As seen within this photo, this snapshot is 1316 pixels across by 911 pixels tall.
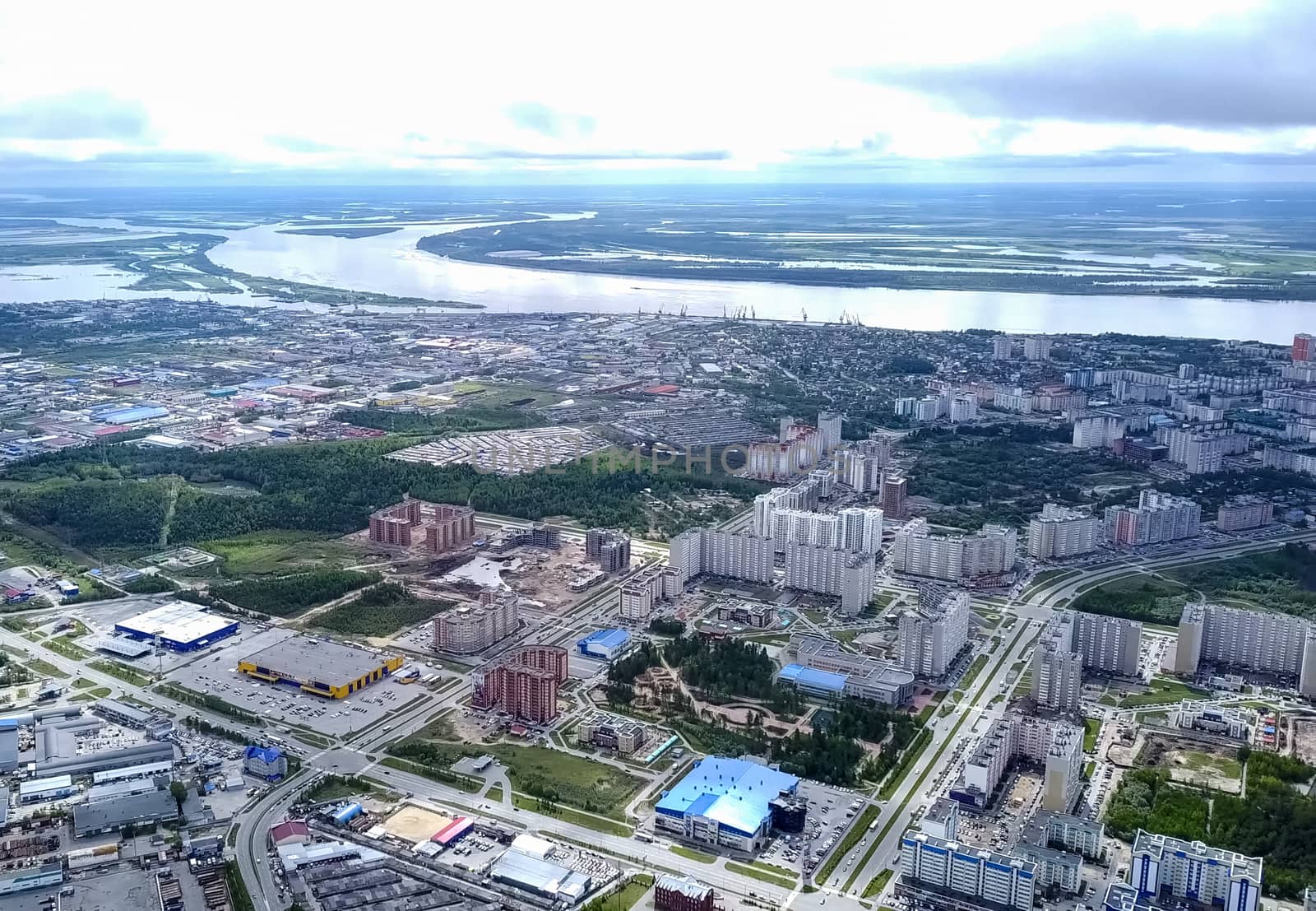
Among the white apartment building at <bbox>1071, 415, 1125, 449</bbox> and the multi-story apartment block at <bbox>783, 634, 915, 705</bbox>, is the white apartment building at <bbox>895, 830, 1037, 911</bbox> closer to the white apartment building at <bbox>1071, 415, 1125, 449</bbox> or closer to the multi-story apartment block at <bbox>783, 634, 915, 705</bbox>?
the multi-story apartment block at <bbox>783, 634, 915, 705</bbox>

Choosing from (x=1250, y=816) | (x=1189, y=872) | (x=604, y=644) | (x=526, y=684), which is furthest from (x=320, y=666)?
(x=1250, y=816)

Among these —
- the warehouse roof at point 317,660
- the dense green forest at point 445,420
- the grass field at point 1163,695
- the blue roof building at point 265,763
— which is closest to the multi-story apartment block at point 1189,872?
the grass field at point 1163,695

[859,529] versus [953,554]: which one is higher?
[859,529]

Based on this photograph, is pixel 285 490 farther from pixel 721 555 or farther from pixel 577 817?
pixel 577 817

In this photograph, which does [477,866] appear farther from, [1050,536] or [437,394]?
[437,394]

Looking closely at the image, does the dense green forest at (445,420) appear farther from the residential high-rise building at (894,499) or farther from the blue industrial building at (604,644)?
the blue industrial building at (604,644)

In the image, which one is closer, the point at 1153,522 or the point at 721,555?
the point at 721,555

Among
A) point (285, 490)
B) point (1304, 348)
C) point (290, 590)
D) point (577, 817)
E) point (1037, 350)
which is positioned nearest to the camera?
point (577, 817)

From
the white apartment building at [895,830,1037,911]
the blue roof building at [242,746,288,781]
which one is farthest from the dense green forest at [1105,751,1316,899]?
the blue roof building at [242,746,288,781]
